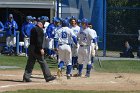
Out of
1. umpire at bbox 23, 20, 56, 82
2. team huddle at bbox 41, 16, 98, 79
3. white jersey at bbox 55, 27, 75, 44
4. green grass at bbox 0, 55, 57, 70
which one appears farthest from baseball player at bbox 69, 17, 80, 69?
umpire at bbox 23, 20, 56, 82

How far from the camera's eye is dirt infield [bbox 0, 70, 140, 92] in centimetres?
1378

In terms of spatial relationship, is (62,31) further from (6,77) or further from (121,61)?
(121,61)

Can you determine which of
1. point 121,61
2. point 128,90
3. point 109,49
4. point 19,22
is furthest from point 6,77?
point 19,22

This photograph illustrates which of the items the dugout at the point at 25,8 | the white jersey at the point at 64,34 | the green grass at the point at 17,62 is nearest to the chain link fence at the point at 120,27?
the green grass at the point at 17,62

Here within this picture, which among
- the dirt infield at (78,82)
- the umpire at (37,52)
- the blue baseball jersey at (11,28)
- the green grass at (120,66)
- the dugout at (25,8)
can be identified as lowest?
the dirt infield at (78,82)

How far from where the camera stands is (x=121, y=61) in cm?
2297

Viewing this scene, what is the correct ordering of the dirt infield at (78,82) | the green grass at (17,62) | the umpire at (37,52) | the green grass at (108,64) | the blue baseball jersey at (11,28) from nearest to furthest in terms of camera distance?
the dirt infield at (78,82) → the umpire at (37,52) → the green grass at (108,64) → the green grass at (17,62) → the blue baseball jersey at (11,28)

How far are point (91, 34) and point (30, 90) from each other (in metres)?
4.42

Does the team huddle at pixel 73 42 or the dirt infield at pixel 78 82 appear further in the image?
the team huddle at pixel 73 42

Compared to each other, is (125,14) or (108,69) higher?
(125,14)

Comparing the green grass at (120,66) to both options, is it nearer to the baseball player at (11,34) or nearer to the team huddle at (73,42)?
the team huddle at (73,42)

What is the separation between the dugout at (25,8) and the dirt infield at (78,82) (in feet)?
44.3

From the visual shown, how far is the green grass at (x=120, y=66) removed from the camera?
63.7 ft

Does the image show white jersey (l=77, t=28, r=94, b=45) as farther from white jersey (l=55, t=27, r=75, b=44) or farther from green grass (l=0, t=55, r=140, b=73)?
green grass (l=0, t=55, r=140, b=73)
